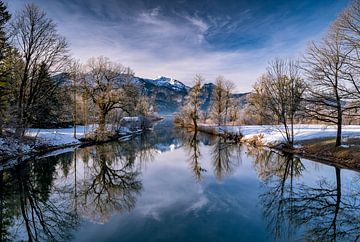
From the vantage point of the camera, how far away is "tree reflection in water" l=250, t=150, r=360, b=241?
6.76 meters

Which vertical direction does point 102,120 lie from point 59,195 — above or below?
above

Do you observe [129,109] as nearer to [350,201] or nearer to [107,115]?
[107,115]

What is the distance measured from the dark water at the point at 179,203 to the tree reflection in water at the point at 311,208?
0.09 ft

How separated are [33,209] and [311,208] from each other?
10077mm

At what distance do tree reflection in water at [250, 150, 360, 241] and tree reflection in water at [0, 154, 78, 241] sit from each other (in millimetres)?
6489

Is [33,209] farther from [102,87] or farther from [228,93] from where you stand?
[228,93]

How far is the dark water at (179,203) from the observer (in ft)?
22.3

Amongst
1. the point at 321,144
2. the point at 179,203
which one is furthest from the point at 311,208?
the point at 321,144

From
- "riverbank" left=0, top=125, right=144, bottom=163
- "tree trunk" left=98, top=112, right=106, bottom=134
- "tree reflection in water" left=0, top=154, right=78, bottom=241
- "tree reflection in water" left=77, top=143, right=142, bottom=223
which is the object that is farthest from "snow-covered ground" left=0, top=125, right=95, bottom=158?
"tree reflection in water" left=77, top=143, right=142, bottom=223

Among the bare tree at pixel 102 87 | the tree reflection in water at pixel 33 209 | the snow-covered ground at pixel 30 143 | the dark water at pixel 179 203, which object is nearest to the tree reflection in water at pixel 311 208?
the dark water at pixel 179 203

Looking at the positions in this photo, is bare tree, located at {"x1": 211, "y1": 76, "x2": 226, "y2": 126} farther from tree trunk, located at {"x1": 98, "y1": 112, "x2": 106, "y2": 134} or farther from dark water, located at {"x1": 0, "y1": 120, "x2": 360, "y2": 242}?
dark water, located at {"x1": 0, "y1": 120, "x2": 360, "y2": 242}

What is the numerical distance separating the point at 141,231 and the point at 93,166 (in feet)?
34.3

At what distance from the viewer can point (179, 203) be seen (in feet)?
30.6

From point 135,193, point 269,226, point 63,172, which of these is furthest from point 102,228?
point 63,172
